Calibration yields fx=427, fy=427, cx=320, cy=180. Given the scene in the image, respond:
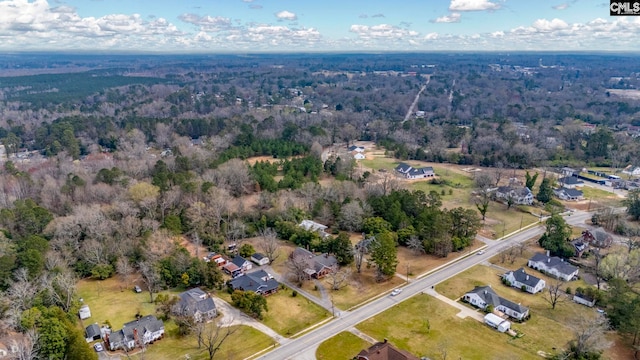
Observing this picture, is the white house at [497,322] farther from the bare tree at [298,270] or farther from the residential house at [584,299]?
the bare tree at [298,270]

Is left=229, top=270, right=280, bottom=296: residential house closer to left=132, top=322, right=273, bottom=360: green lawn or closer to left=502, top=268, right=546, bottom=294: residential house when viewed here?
left=132, top=322, right=273, bottom=360: green lawn

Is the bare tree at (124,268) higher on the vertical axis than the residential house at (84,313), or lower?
higher

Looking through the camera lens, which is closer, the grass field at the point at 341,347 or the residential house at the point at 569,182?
the grass field at the point at 341,347

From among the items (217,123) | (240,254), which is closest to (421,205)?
(240,254)

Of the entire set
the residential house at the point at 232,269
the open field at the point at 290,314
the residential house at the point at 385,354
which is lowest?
the open field at the point at 290,314

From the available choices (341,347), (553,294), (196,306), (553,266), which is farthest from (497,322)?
(196,306)

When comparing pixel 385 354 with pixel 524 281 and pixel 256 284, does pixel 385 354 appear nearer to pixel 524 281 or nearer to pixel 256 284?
pixel 256 284

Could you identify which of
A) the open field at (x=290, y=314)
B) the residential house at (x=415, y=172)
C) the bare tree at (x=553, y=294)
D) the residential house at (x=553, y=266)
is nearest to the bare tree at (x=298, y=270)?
the open field at (x=290, y=314)

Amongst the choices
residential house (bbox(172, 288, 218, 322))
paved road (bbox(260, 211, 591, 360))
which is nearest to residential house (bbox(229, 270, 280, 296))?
residential house (bbox(172, 288, 218, 322))
